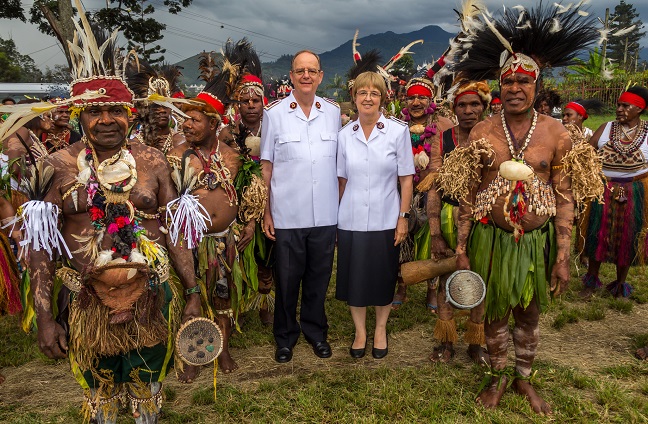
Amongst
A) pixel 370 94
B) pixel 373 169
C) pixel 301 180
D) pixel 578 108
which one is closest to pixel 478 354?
pixel 373 169

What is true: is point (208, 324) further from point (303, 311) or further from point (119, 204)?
point (303, 311)

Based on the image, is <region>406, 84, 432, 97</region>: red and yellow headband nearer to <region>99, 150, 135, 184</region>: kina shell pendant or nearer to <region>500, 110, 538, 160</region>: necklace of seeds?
<region>500, 110, 538, 160</region>: necklace of seeds

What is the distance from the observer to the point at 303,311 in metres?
4.44

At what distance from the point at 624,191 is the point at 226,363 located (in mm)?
4772

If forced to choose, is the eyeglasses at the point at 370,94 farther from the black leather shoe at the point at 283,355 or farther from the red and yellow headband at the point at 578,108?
the red and yellow headband at the point at 578,108

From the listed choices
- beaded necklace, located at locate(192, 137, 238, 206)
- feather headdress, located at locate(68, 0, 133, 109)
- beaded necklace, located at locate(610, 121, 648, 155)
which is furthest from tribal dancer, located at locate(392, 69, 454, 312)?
feather headdress, located at locate(68, 0, 133, 109)

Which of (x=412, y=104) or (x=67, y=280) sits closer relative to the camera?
(x=67, y=280)

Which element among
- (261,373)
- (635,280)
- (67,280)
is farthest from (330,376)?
(635,280)

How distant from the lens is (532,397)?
3398mm

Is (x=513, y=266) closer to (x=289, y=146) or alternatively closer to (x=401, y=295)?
(x=289, y=146)

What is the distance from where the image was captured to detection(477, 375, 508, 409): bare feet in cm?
343

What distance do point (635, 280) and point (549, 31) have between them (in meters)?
4.44

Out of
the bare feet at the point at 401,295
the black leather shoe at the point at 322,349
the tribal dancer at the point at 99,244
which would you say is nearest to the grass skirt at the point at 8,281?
the tribal dancer at the point at 99,244

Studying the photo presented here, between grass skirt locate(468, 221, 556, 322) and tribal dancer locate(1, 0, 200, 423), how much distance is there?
2.17 m
